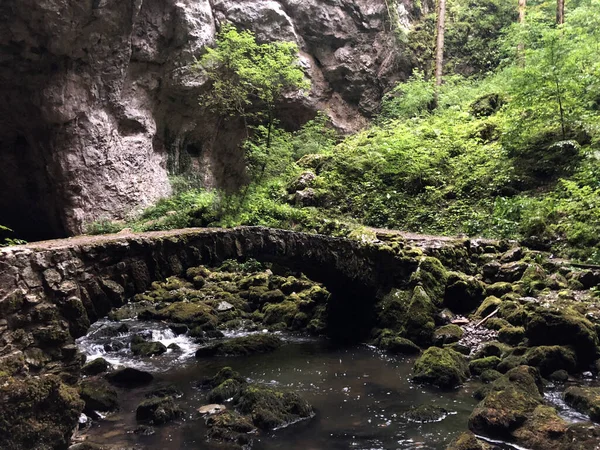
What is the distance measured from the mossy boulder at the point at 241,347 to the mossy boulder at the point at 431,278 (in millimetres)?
3595

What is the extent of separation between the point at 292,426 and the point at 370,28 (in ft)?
80.5

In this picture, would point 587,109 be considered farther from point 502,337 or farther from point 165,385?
point 165,385

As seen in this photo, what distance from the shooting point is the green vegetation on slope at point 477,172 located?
12734 mm

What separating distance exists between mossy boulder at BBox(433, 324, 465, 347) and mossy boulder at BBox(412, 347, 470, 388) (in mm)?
1003

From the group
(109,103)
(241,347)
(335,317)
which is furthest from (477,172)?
(109,103)

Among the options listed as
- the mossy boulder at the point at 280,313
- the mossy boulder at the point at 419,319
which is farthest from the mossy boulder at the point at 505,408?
the mossy boulder at the point at 280,313

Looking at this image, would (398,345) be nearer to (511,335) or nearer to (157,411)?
(511,335)

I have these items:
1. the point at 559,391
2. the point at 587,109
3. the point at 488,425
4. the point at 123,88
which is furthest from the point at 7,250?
the point at 587,109

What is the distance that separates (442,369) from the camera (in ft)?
26.3

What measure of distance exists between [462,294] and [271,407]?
5.80m

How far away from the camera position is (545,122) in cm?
1507

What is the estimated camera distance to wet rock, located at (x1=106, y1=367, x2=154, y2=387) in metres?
8.72

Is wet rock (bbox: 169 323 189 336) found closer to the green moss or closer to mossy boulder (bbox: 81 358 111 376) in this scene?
mossy boulder (bbox: 81 358 111 376)

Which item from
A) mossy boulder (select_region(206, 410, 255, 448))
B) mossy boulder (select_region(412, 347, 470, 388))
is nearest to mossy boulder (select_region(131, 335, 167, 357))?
mossy boulder (select_region(206, 410, 255, 448))
